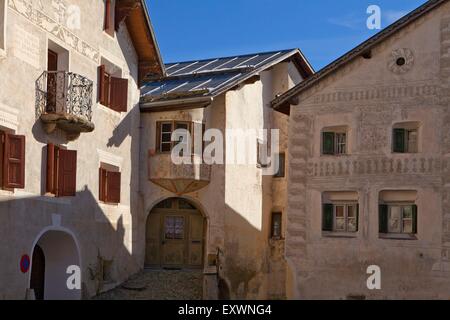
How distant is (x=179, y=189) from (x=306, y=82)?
6.58 m

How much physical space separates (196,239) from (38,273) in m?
8.12

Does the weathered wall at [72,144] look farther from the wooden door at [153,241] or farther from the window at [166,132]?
the wooden door at [153,241]

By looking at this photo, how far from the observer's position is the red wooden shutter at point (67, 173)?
22.7 meters

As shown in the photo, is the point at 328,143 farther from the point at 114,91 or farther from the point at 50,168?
the point at 50,168

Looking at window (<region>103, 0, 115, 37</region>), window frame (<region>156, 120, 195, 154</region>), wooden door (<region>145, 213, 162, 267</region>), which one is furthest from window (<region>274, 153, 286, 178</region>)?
window (<region>103, 0, 115, 37</region>)

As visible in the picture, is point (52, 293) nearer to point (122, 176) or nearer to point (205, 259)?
point (122, 176)

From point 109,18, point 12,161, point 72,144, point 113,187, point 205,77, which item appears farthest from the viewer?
point 205,77

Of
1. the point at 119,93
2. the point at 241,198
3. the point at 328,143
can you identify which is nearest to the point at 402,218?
the point at 328,143

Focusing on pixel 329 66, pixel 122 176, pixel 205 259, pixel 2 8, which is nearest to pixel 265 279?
pixel 205 259

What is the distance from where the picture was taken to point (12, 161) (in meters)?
20.1

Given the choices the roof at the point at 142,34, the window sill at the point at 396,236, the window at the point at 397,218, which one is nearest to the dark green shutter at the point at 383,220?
the window at the point at 397,218

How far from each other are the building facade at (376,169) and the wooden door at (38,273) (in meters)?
8.13

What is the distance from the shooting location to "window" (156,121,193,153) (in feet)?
97.7

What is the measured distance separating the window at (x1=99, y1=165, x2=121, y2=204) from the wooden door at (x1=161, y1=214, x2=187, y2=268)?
13.0ft
